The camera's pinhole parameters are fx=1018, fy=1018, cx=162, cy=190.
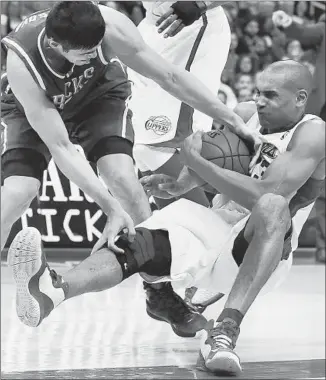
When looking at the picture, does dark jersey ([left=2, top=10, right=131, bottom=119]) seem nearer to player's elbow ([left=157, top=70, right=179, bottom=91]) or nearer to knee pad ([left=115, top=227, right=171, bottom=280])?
player's elbow ([left=157, top=70, right=179, bottom=91])

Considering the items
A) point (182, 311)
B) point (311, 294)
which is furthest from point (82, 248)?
point (182, 311)

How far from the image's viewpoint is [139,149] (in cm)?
269

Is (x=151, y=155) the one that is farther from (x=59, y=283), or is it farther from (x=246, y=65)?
(x=246, y=65)

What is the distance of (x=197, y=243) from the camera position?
247 centimetres

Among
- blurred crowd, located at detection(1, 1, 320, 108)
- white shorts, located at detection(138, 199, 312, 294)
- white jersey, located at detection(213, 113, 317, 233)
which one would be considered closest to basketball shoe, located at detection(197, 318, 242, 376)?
white shorts, located at detection(138, 199, 312, 294)

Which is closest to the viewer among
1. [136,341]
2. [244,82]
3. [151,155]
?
[151,155]

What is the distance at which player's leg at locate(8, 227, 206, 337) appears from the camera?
2027 millimetres


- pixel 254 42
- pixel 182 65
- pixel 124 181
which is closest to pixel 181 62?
pixel 182 65

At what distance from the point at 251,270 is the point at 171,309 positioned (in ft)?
1.43

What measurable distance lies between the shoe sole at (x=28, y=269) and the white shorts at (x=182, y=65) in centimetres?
67

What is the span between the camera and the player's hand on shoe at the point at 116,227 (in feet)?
7.14

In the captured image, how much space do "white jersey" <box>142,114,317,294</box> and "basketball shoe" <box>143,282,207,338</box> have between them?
0.24 meters

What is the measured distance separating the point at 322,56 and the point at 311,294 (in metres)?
1.60

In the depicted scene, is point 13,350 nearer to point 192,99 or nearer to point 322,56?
point 192,99
